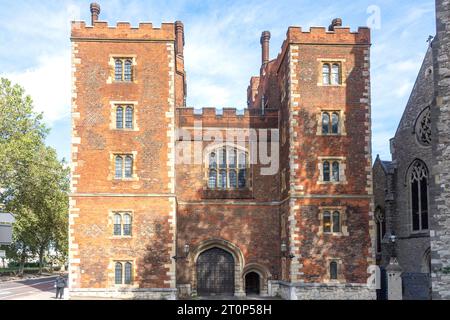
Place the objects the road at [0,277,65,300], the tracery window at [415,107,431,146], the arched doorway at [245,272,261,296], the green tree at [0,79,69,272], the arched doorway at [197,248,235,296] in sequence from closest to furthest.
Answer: the road at [0,277,65,300], the tracery window at [415,107,431,146], the arched doorway at [197,248,235,296], the arched doorway at [245,272,261,296], the green tree at [0,79,69,272]

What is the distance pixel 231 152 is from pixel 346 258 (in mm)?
8712

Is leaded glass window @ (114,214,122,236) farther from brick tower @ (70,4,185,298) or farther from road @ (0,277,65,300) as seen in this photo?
road @ (0,277,65,300)

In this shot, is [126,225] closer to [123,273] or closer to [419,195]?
[123,273]

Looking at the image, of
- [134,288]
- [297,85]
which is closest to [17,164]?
[134,288]

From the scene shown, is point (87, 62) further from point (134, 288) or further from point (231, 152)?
point (134, 288)

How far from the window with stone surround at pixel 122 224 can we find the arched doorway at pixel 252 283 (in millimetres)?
7638

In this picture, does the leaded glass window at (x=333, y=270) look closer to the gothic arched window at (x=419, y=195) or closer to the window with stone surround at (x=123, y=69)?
the gothic arched window at (x=419, y=195)

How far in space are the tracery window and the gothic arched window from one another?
1256 mm

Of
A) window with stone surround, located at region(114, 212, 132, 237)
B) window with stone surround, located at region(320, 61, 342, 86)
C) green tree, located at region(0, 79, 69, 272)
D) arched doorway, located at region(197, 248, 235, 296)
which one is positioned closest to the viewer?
window with stone surround, located at region(114, 212, 132, 237)

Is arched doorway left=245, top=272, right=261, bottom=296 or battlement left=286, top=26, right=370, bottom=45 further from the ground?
A: battlement left=286, top=26, right=370, bottom=45

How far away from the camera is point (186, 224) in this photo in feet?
89.2

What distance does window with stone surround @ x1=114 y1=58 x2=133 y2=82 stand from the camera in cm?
2538

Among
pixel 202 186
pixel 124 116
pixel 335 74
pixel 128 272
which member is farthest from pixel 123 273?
pixel 335 74

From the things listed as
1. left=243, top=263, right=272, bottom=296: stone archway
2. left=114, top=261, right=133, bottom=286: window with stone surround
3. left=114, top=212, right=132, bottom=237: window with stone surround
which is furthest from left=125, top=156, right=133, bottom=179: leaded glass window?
left=243, top=263, right=272, bottom=296: stone archway
